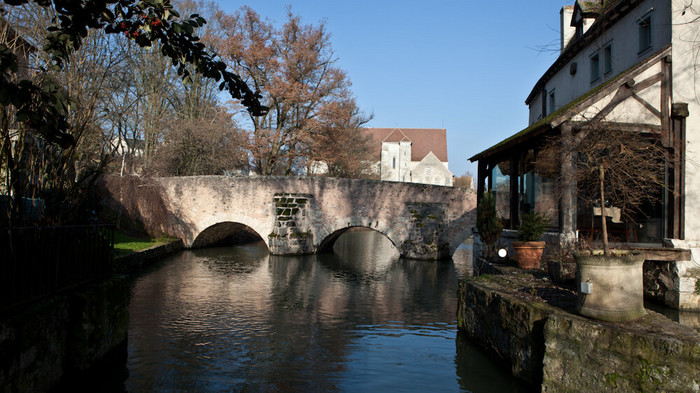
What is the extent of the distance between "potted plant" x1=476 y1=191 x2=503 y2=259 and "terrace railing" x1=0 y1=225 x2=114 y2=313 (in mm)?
8515

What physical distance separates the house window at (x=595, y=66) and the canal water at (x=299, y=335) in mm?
6535

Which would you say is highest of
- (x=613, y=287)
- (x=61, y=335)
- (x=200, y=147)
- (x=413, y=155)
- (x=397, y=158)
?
(x=413, y=155)

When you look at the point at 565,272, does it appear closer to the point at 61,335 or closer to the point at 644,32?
the point at 61,335

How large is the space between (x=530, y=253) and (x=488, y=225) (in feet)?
11.2

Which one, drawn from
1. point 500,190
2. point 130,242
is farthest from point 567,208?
point 130,242

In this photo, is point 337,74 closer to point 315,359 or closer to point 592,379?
point 315,359

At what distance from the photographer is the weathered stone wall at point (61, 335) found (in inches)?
149

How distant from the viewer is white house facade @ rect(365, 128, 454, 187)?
51.4 meters

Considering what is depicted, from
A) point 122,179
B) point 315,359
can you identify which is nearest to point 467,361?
point 315,359

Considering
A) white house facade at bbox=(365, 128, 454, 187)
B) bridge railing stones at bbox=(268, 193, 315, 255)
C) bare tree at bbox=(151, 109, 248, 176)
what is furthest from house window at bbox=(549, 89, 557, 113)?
white house facade at bbox=(365, 128, 454, 187)

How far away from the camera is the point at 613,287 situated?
4.61 meters

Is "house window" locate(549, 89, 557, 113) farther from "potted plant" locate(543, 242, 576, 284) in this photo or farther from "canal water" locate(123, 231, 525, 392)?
"potted plant" locate(543, 242, 576, 284)

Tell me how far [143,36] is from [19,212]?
276cm

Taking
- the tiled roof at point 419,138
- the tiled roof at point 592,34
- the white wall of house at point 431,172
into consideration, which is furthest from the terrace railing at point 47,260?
the tiled roof at point 419,138
